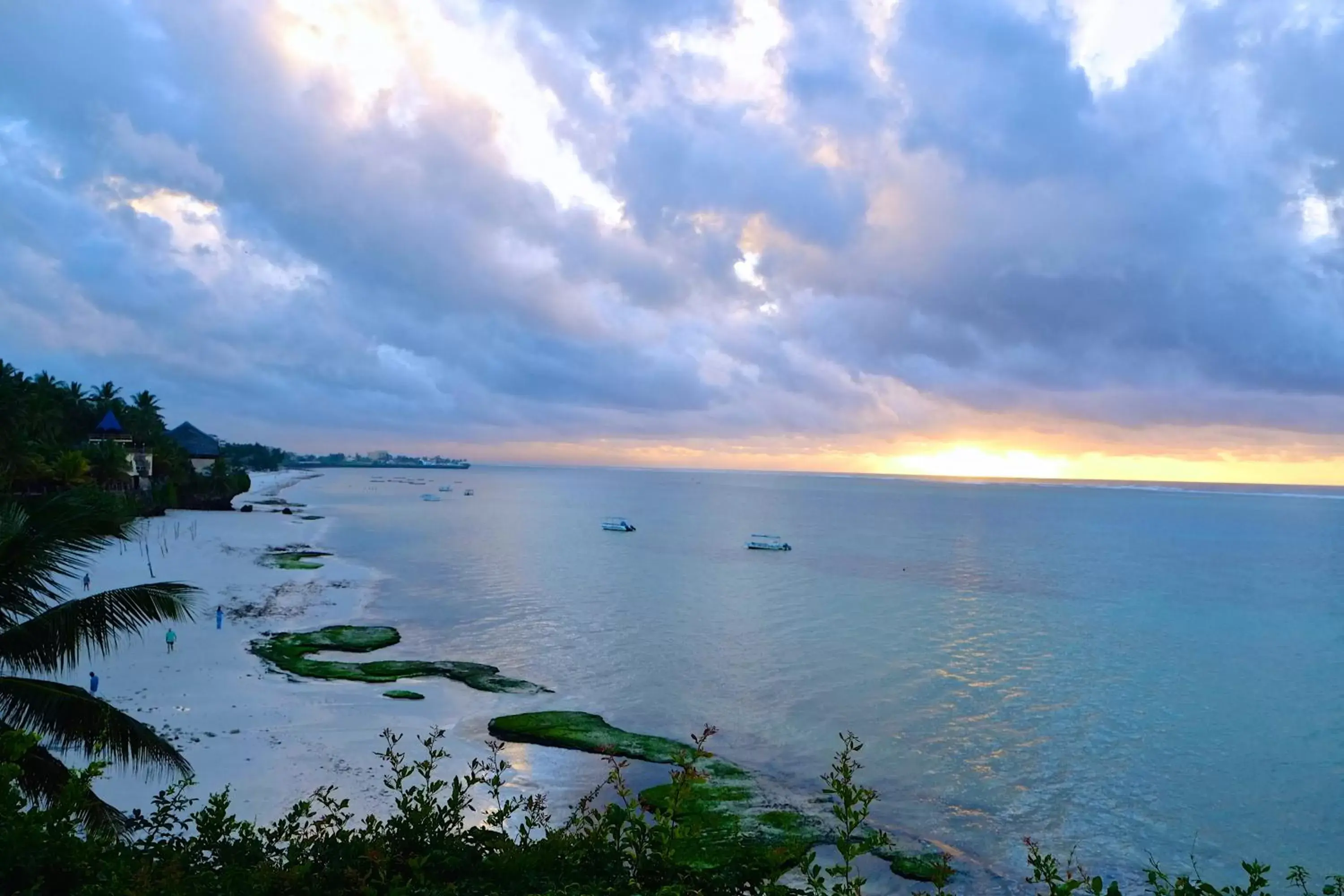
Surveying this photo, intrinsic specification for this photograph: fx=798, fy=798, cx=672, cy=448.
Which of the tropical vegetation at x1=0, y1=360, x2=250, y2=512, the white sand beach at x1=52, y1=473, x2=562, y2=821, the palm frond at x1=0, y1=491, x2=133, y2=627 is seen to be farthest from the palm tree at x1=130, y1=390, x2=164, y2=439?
the palm frond at x1=0, y1=491, x2=133, y2=627

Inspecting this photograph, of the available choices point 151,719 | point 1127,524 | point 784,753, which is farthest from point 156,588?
point 1127,524

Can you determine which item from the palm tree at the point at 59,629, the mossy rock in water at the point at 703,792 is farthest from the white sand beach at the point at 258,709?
the mossy rock in water at the point at 703,792

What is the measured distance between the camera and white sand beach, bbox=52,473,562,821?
63.3 ft

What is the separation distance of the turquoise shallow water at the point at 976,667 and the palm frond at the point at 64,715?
1673 centimetres

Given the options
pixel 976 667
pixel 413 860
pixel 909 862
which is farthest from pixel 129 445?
pixel 413 860

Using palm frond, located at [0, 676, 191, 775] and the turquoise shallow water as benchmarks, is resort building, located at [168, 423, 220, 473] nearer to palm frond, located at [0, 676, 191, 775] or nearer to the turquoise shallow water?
the turquoise shallow water

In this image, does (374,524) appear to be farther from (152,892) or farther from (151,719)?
(152,892)

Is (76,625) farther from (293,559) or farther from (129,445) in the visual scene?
(129,445)

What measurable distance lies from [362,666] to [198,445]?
10006cm

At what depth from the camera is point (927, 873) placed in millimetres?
16844

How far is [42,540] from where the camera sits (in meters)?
10.4

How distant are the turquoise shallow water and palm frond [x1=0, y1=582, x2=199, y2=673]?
1707cm

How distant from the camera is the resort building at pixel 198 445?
11262cm

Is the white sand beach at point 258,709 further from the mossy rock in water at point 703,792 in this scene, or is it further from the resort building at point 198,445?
the resort building at point 198,445
